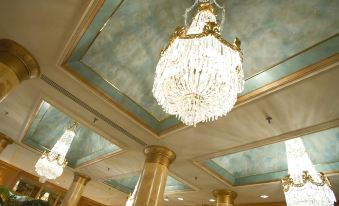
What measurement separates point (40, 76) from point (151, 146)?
319 centimetres

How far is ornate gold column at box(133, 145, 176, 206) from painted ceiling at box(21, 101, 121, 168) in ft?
7.54

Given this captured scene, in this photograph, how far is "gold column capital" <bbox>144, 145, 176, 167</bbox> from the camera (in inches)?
261

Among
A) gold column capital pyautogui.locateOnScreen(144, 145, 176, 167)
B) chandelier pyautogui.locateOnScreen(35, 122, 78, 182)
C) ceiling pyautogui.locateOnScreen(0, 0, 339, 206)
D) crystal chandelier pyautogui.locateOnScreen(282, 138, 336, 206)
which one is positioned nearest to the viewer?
ceiling pyautogui.locateOnScreen(0, 0, 339, 206)

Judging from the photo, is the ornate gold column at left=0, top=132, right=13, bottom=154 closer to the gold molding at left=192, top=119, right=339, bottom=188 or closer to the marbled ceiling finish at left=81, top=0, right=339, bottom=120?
the marbled ceiling finish at left=81, top=0, right=339, bottom=120

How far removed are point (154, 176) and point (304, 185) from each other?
3410mm

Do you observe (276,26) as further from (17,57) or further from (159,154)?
(17,57)

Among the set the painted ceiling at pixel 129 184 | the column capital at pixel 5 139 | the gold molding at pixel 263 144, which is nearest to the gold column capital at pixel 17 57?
the gold molding at pixel 263 144

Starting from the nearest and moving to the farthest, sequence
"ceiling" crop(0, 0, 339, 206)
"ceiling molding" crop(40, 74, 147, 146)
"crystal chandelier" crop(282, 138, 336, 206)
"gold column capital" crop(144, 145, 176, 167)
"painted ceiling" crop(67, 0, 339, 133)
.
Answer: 1. "painted ceiling" crop(67, 0, 339, 133)
2. "ceiling" crop(0, 0, 339, 206)
3. "crystal chandelier" crop(282, 138, 336, 206)
4. "ceiling molding" crop(40, 74, 147, 146)
5. "gold column capital" crop(144, 145, 176, 167)

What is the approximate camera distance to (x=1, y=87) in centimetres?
454

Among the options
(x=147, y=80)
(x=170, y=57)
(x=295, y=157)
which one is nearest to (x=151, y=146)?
(x=147, y=80)

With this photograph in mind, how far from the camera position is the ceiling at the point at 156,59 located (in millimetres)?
3771

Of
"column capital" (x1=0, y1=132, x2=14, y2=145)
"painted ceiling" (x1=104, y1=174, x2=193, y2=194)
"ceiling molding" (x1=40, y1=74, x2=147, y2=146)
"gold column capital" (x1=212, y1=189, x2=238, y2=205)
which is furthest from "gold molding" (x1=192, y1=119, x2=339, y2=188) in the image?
"column capital" (x1=0, y1=132, x2=14, y2=145)

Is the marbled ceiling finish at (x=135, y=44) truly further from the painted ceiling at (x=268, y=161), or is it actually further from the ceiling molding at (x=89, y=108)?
the painted ceiling at (x=268, y=161)

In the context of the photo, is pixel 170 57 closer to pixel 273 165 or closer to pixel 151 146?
pixel 151 146
